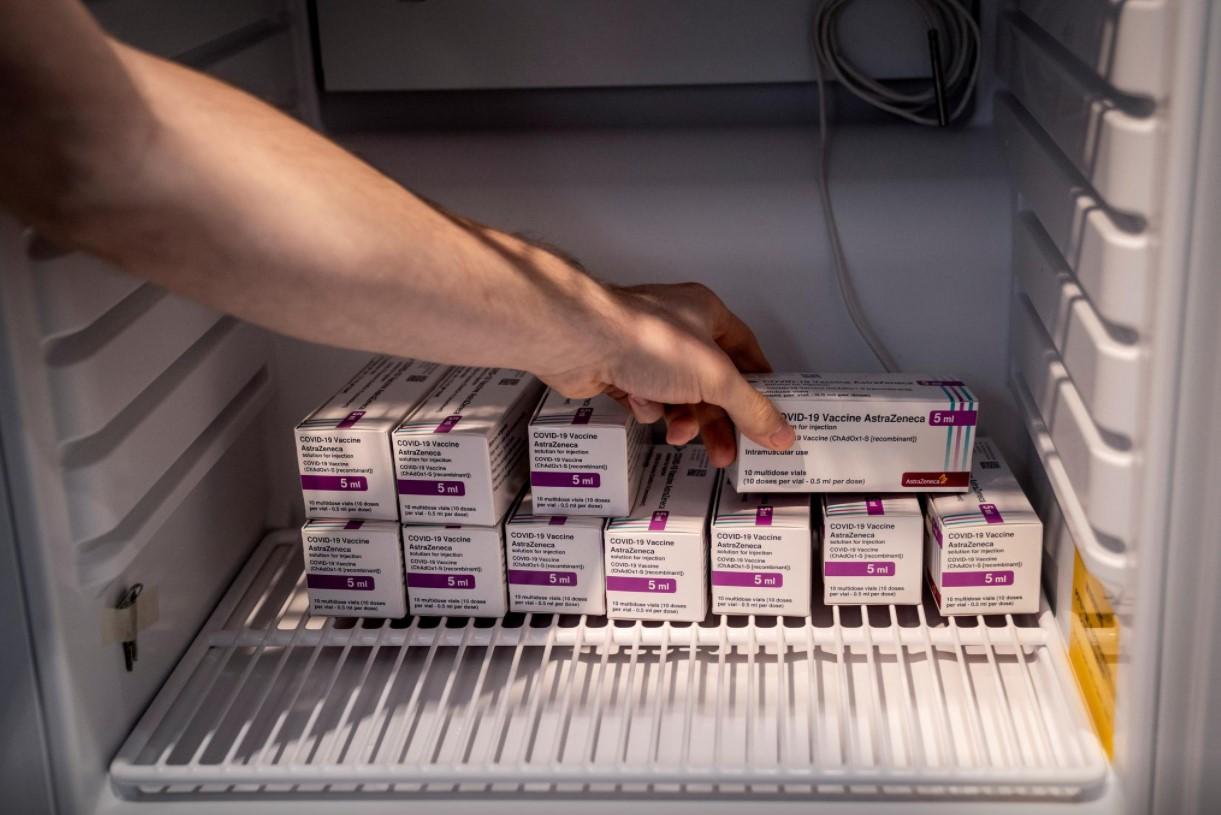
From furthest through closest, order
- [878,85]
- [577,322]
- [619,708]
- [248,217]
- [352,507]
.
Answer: [878,85], [352,507], [619,708], [577,322], [248,217]

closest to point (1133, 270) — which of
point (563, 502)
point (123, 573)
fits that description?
point (563, 502)

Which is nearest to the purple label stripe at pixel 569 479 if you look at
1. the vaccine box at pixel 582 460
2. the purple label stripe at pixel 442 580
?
the vaccine box at pixel 582 460

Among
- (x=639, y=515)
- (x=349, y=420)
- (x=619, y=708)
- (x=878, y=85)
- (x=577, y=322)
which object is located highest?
(x=878, y=85)

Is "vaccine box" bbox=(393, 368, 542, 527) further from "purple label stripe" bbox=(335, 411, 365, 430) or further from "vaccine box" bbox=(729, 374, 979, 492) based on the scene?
"vaccine box" bbox=(729, 374, 979, 492)

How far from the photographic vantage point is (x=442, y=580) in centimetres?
123

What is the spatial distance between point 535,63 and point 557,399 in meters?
0.37

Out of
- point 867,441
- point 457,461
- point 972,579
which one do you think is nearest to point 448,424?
point 457,461

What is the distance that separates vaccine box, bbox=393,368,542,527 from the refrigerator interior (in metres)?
0.12

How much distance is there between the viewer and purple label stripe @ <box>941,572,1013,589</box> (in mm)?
1186

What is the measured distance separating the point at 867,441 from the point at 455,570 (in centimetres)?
41

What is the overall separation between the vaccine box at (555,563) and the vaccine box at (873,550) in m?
0.22

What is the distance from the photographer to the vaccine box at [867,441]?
1.18m

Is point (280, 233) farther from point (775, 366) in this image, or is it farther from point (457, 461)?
point (775, 366)

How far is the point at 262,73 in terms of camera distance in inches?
52.4
